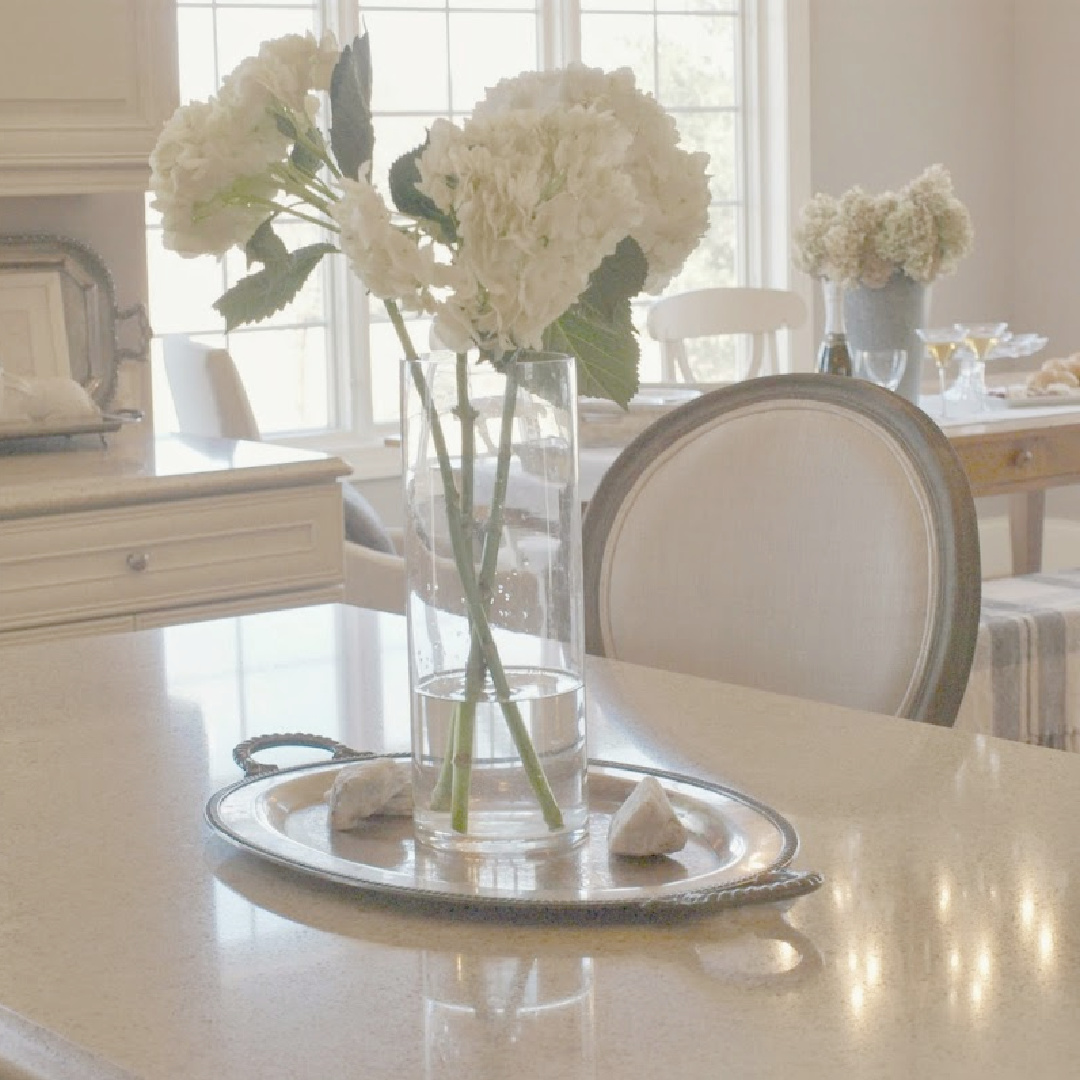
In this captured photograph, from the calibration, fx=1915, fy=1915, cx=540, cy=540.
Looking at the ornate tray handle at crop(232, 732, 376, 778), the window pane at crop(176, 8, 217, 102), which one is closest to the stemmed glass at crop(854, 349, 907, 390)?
the window pane at crop(176, 8, 217, 102)

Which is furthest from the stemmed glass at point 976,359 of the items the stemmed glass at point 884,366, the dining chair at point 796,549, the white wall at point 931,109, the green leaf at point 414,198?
the green leaf at point 414,198

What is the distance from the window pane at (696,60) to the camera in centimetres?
549

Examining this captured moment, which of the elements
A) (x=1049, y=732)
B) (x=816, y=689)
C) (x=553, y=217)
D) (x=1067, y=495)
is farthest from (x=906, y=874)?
(x=1067, y=495)

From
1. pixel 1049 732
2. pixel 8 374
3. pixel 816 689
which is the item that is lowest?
pixel 1049 732

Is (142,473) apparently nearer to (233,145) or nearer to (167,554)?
(167,554)

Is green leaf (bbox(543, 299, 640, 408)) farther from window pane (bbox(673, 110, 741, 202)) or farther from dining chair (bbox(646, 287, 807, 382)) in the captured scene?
window pane (bbox(673, 110, 741, 202))

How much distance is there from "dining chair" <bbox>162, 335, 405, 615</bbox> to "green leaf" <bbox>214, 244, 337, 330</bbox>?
2.21 m

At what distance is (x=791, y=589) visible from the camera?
60.6 inches

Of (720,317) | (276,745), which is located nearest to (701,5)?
(720,317)

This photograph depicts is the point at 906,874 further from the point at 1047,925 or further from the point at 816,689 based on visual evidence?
the point at 816,689

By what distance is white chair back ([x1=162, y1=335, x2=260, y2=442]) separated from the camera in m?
3.50

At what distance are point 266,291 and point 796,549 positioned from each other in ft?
2.20

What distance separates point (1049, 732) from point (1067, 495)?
3322 millimetres

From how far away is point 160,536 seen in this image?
2.64m
